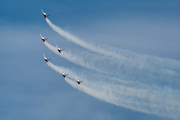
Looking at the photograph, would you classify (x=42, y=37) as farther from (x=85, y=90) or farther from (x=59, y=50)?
(x=85, y=90)

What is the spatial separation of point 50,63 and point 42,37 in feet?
34.1

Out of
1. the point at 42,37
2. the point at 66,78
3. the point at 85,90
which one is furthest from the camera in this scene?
the point at 42,37

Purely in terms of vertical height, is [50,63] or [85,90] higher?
[50,63]

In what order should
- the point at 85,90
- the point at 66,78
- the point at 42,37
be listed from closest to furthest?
the point at 85,90 < the point at 66,78 < the point at 42,37

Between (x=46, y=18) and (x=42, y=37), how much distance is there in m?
7.50

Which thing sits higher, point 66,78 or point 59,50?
point 59,50

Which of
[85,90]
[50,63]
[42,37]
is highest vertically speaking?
[42,37]

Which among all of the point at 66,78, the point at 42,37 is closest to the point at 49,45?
the point at 42,37

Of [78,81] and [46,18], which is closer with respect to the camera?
[78,81]

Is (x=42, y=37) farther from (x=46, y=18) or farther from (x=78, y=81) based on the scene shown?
(x=78, y=81)

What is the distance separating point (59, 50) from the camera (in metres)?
109

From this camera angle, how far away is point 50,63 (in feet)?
365

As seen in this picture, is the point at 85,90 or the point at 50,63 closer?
the point at 85,90

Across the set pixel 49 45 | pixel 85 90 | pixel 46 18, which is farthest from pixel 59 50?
pixel 85 90
